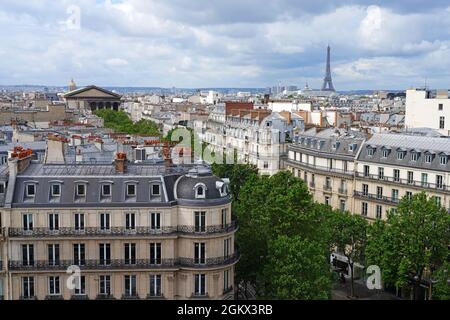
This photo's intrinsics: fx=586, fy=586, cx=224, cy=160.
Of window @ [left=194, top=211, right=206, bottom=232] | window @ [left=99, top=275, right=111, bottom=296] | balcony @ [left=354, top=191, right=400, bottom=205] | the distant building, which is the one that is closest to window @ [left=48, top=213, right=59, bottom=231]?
window @ [left=99, top=275, right=111, bottom=296]

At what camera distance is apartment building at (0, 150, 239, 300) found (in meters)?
32.0

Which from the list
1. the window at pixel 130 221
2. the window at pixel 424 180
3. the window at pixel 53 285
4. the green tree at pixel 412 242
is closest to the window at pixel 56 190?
the window at pixel 130 221

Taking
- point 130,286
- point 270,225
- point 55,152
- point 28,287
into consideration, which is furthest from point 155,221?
point 55,152

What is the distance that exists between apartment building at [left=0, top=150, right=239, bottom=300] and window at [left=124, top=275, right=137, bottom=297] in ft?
0.18

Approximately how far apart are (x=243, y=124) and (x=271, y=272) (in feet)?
170

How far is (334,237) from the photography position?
43906mm

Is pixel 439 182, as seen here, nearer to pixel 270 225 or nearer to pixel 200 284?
A: pixel 270 225

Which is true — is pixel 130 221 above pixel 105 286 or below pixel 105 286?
above

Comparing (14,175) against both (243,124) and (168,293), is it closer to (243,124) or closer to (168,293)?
(168,293)

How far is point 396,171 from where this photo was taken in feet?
168

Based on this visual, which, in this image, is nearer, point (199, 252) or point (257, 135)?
point (199, 252)

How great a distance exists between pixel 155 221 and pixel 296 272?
847 cm

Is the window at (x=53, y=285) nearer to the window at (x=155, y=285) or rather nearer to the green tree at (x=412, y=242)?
the window at (x=155, y=285)
